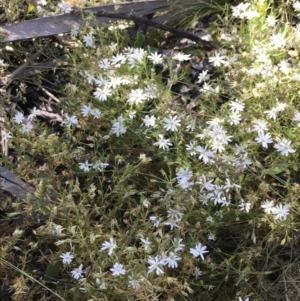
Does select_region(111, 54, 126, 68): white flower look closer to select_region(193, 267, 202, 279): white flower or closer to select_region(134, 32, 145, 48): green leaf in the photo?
select_region(134, 32, 145, 48): green leaf

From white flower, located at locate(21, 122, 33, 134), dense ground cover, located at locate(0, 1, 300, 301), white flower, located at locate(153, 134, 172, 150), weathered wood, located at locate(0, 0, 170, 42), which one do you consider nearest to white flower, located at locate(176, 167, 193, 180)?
dense ground cover, located at locate(0, 1, 300, 301)

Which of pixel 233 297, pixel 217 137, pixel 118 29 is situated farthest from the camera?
pixel 118 29

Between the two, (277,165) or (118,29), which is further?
(118,29)

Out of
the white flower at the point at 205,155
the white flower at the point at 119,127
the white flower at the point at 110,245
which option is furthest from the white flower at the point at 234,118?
the white flower at the point at 110,245

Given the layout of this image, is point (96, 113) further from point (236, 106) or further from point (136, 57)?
point (236, 106)

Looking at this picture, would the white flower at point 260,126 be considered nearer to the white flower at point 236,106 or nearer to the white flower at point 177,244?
the white flower at point 236,106

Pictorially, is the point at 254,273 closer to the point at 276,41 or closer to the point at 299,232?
the point at 299,232

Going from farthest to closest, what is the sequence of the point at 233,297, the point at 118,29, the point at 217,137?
the point at 118,29 < the point at 233,297 < the point at 217,137

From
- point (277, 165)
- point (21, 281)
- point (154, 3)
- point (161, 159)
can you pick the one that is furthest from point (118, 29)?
point (21, 281)
